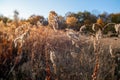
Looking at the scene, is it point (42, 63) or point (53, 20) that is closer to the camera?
point (53, 20)

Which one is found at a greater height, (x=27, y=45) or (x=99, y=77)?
(x=27, y=45)

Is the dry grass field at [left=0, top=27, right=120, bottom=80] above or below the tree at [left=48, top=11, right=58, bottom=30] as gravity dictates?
below

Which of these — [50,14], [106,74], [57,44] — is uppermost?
[50,14]

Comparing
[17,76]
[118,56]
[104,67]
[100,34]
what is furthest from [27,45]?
[100,34]

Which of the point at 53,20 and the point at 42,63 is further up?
the point at 53,20

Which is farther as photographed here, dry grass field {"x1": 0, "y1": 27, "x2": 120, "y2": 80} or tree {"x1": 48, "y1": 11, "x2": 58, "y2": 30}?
dry grass field {"x1": 0, "y1": 27, "x2": 120, "y2": 80}

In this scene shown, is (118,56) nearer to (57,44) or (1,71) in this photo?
(57,44)

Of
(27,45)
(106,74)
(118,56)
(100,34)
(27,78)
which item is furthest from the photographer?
(118,56)

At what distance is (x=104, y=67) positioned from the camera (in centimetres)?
489

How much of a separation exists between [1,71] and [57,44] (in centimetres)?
185

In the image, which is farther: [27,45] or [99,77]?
[27,45]

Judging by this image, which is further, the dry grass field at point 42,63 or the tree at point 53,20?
the dry grass field at point 42,63

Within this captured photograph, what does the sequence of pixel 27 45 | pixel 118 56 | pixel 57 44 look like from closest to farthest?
pixel 27 45
pixel 118 56
pixel 57 44

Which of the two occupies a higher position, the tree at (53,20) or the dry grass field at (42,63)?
the tree at (53,20)
